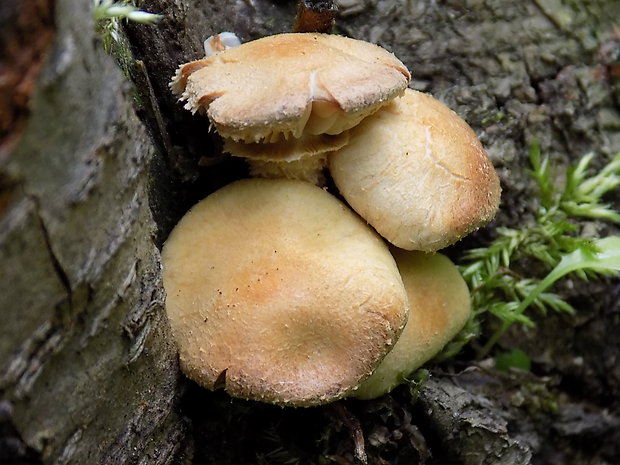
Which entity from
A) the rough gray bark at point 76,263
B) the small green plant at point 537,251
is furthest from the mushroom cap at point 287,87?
the small green plant at point 537,251

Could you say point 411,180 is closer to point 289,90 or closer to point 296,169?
point 296,169

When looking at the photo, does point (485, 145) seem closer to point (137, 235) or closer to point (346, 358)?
point (346, 358)

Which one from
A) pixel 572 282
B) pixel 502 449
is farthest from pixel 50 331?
pixel 572 282

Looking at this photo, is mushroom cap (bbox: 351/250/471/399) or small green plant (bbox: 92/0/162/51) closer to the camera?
small green plant (bbox: 92/0/162/51)

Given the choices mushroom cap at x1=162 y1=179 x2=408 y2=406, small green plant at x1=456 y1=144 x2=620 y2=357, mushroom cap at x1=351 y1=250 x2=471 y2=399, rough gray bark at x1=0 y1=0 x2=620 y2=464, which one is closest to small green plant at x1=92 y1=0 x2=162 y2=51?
rough gray bark at x1=0 y1=0 x2=620 y2=464

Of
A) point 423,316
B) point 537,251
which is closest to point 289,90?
point 423,316

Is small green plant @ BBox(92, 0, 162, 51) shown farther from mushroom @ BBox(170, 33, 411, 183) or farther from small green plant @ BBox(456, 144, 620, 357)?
small green plant @ BBox(456, 144, 620, 357)
